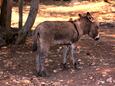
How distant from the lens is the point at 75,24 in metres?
9.83

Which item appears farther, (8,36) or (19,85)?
(8,36)

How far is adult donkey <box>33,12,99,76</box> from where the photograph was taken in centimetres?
906

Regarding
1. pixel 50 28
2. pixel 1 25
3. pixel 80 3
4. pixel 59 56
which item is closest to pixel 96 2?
pixel 80 3

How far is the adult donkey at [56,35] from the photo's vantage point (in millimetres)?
9062

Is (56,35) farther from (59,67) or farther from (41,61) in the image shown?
(59,67)

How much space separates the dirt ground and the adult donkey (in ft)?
1.18

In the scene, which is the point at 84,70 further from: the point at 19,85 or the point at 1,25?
the point at 1,25

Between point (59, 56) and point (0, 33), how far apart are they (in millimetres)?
2206

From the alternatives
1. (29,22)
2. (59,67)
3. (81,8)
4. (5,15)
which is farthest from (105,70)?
(81,8)

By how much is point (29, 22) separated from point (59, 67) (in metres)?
2.03

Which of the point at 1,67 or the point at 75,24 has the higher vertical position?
the point at 75,24

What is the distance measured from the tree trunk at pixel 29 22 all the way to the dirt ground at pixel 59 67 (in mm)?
256

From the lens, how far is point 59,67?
32.5ft

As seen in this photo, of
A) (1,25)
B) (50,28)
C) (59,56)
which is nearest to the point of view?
(50,28)
